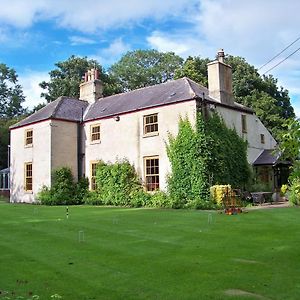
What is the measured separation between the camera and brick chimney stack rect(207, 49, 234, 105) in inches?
967

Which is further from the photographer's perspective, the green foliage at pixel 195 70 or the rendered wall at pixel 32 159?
the green foliage at pixel 195 70

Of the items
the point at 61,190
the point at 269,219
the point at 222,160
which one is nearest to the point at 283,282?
the point at 269,219

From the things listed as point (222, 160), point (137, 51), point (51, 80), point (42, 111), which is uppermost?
point (137, 51)

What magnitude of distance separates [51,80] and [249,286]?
174 ft

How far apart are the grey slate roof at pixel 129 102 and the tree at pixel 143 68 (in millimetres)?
28289

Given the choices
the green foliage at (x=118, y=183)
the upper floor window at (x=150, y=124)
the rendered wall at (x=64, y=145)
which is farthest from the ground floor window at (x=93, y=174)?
the upper floor window at (x=150, y=124)

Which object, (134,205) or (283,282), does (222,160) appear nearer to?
(134,205)

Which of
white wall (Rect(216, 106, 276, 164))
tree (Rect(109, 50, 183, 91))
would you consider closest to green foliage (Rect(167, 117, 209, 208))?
white wall (Rect(216, 106, 276, 164))

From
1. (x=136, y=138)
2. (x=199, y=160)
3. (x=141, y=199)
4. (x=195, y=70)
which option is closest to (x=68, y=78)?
(x=195, y=70)

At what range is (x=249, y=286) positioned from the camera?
6.05 metres

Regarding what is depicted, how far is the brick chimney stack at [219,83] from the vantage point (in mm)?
24562

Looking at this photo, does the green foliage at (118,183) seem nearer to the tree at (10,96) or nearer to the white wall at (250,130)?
the white wall at (250,130)

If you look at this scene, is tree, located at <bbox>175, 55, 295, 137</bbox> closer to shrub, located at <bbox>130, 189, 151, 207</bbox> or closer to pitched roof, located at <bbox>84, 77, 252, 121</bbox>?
pitched roof, located at <bbox>84, 77, 252, 121</bbox>

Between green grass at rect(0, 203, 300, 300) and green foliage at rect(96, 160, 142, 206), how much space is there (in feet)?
39.2
